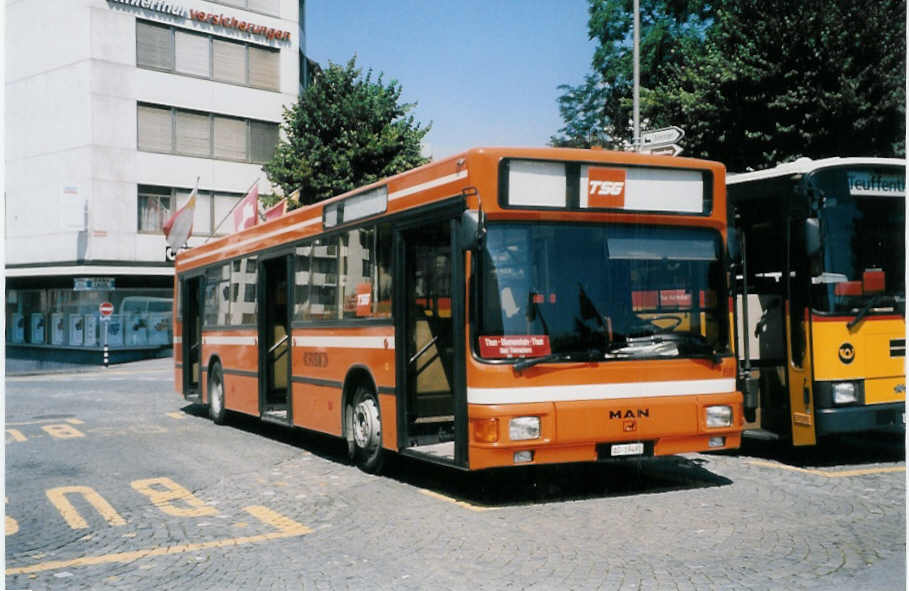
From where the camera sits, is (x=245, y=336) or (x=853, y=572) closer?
(x=853, y=572)

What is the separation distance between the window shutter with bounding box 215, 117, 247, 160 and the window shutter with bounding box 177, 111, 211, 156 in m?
0.38

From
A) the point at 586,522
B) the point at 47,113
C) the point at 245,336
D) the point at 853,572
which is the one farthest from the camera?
the point at 47,113

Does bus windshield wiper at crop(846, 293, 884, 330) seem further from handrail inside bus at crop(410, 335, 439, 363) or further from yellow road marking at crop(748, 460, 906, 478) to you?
handrail inside bus at crop(410, 335, 439, 363)

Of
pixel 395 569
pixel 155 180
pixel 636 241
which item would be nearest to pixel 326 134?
pixel 155 180

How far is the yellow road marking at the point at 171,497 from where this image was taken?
Answer: 817 centimetres

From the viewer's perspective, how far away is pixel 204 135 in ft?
127

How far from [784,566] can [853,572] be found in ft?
1.26

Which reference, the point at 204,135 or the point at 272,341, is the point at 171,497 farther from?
the point at 204,135

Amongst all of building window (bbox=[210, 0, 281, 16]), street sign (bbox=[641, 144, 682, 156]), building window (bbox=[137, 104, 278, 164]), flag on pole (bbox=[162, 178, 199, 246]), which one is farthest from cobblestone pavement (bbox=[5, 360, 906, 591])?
building window (bbox=[210, 0, 281, 16])

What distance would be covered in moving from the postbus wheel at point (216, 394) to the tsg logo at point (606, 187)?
329 inches

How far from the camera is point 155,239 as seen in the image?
1478 inches

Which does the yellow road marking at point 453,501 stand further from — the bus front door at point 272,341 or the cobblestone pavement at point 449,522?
the bus front door at point 272,341

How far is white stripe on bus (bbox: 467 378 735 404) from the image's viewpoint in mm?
7641

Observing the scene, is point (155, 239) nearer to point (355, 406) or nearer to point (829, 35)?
point (829, 35)
